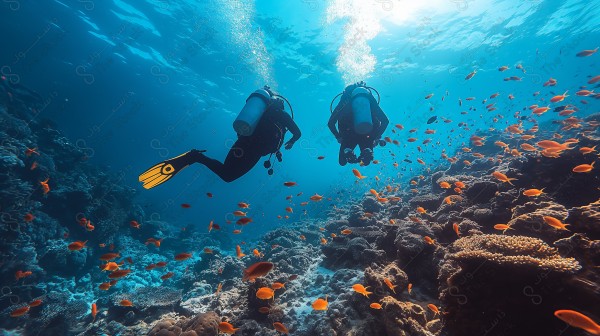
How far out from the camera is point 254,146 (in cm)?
737

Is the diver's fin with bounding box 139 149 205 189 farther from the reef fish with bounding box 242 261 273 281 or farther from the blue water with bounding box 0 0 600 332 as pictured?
the blue water with bounding box 0 0 600 332

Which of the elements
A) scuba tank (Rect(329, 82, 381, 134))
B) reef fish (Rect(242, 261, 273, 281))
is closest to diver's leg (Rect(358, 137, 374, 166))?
scuba tank (Rect(329, 82, 381, 134))

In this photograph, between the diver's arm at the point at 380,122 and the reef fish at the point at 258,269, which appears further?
the diver's arm at the point at 380,122

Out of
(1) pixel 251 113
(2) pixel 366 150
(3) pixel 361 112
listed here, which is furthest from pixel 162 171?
(2) pixel 366 150

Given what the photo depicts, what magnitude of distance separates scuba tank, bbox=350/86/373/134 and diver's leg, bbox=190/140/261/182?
3.04 m

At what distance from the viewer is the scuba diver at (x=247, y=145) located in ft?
22.8

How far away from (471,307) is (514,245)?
1.07 metres

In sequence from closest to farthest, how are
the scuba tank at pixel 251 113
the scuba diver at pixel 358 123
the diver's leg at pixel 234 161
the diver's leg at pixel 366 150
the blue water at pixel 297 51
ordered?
the scuba tank at pixel 251 113, the diver's leg at pixel 234 161, the scuba diver at pixel 358 123, the diver's leg at pixel 366 150, the blue water at pixel 297 51

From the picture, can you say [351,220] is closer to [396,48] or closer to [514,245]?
[514,245]

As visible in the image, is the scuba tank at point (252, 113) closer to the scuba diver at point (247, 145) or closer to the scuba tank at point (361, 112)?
the scuba diver at point (247, 145)

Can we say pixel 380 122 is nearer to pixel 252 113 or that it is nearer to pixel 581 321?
pixel 252 113

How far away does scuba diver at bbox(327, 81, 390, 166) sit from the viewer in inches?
312

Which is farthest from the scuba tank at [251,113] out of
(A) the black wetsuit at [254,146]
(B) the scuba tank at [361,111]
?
(B) the scuba tank at [361,111]

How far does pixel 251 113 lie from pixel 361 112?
10.6 feet
